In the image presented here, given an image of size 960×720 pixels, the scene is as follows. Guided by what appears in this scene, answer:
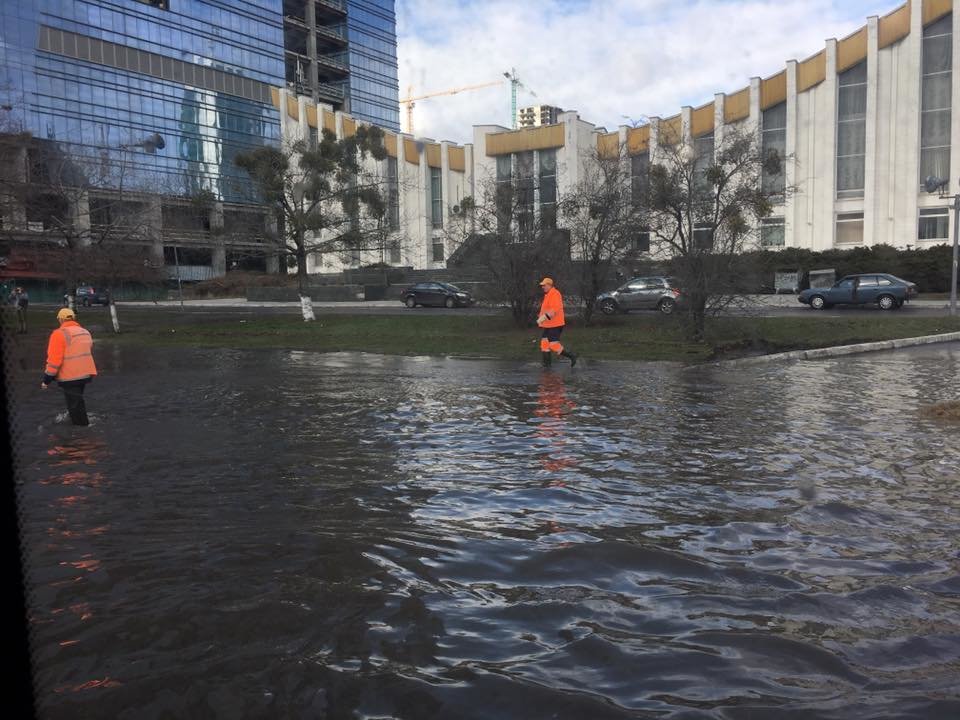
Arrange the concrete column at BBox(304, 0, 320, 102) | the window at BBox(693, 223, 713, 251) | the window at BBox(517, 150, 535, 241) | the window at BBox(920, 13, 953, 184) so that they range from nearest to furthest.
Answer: the window at BBox(693, 223, 713, 251) < the window at BBox(517, 150, 535, 241) < the window at BBox(920, 13, 953, 184) < the concrete column at BBox(304, 0, 320, 102)

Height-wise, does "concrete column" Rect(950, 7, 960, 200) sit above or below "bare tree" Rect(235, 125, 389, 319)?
above

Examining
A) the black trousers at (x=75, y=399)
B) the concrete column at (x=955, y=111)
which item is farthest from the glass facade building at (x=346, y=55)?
the black trousers at (x=75, y=399)

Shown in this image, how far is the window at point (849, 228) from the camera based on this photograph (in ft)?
147

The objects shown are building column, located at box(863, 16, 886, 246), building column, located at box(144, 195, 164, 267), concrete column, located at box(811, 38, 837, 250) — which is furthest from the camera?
concrete column, located at box(811, 38, 837, 250)

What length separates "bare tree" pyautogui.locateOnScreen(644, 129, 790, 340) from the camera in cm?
Answer: 1859

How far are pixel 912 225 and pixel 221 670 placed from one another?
47.3 meters

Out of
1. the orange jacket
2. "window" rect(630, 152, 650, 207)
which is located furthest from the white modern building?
the orange jacket

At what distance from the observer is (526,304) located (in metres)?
22.6

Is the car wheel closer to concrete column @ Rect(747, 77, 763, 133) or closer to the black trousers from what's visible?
the black trousers

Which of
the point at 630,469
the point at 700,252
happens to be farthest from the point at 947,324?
the point at 630,469

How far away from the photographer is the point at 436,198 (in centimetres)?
6519

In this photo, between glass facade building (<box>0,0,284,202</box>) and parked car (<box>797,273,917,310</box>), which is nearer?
parked car (<box>797,273,917,310</box>)

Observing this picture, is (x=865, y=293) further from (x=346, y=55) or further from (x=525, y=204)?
(x=346, y=55)

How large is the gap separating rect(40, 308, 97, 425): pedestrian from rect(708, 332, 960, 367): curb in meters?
→ 11.2
